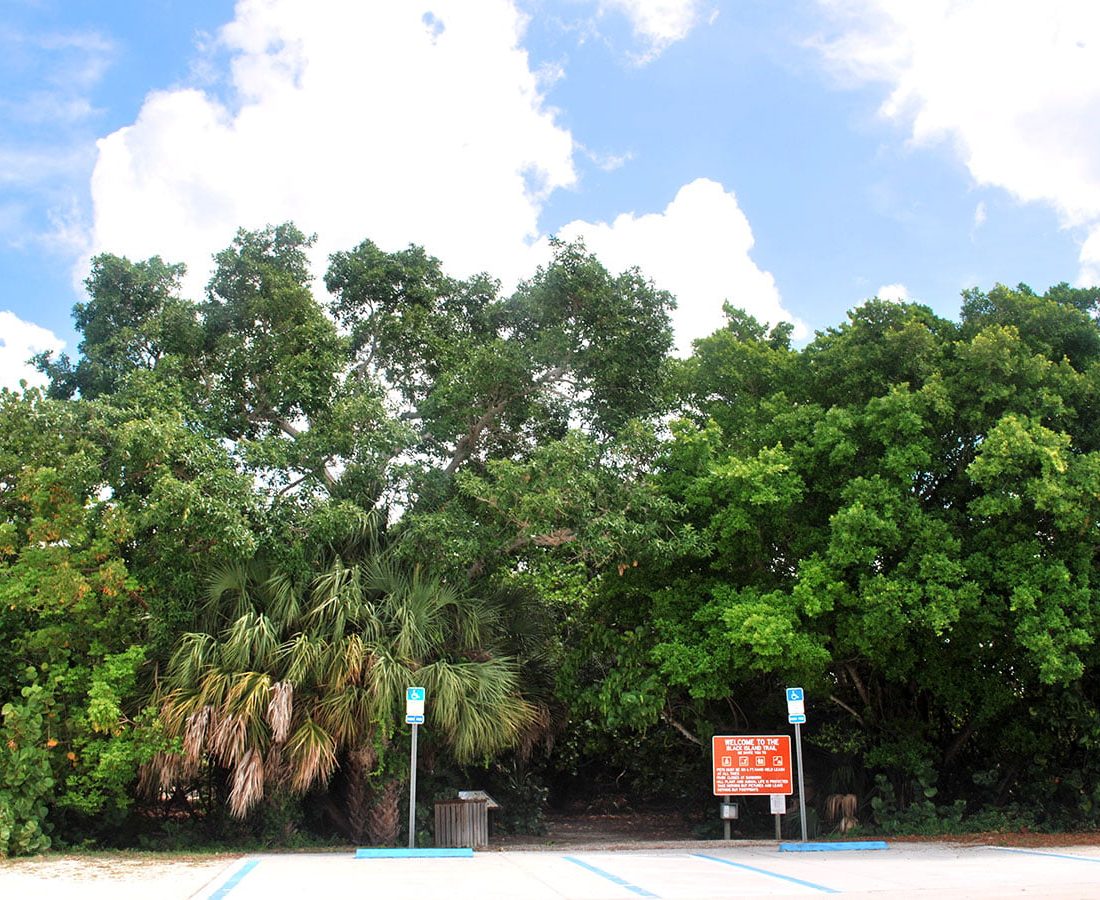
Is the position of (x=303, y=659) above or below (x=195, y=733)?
above

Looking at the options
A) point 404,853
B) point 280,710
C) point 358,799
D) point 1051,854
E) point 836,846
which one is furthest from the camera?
point 358,799

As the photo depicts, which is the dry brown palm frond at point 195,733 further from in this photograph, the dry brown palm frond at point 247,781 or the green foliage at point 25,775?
the green foliage at point 25,775

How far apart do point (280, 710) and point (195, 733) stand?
1109 mm

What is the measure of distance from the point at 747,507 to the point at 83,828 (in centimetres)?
1074

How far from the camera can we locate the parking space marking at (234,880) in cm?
777

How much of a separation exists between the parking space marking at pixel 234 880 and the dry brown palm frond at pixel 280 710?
154 centimetres

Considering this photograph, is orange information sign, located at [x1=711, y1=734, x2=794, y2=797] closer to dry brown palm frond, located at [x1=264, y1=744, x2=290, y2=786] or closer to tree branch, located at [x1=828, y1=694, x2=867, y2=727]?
tree branch, located at [x1=828, y1=694, x2=867, y2=727]

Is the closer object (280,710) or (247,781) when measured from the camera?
(247,781)

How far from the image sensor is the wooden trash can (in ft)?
44.5

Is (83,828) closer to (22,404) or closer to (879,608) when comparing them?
(22,404)

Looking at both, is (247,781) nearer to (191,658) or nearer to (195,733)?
(195,733)

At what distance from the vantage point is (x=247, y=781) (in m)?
11.8

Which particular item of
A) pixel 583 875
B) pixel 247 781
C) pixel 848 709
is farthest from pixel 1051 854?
pixel 247 781

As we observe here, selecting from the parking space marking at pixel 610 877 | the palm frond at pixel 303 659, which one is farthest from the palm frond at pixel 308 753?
the parking space marking at pixel 610 877
